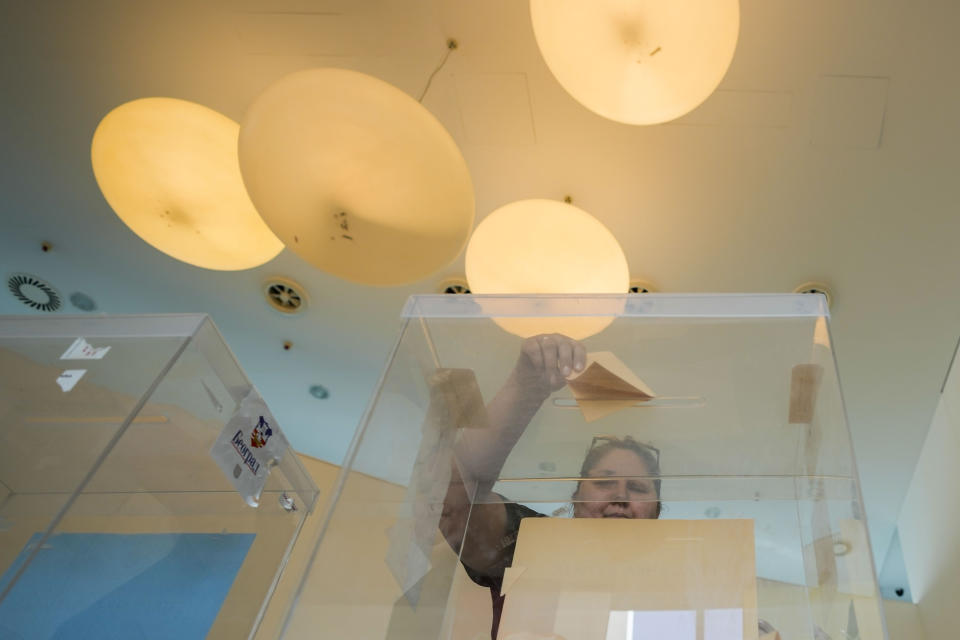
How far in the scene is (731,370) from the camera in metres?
0.68

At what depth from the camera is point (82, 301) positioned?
3289 millimetres

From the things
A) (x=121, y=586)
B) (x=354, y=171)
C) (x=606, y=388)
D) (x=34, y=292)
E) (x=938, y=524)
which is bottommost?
(x=121, y=586)

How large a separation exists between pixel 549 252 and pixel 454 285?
4.20 ft

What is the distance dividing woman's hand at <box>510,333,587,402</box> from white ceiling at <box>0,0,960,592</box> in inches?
60.0

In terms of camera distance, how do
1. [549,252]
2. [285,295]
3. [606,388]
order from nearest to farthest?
[606,388], [549,252], [285,295]

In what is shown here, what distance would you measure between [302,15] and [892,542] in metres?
3.45

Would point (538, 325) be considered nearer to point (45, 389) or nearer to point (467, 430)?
point (467, 430)

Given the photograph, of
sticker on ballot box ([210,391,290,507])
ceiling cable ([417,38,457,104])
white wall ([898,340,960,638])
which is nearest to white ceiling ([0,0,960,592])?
ceiling cable ([417,38,457,104])

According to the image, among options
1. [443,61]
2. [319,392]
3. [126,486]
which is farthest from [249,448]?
[319,392]

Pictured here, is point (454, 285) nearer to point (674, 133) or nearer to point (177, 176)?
point (674, 133)

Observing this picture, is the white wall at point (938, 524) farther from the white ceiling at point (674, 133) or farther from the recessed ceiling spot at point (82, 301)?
the recessed ceiling spot at point (82, 301)

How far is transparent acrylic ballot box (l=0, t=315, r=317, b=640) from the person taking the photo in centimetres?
74

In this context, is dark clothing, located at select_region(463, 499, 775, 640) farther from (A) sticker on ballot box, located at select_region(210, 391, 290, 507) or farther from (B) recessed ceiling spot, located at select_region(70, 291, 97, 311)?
(B) recessed ceiling spot, located at select_region(70, 291, 97, 311)

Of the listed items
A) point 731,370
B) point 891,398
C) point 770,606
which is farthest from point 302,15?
point 891,398
